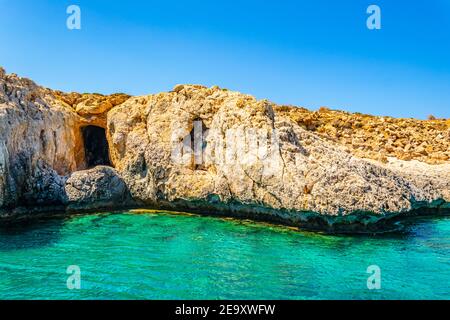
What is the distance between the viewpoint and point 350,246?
15086 millimetres

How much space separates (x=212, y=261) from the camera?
13352mm

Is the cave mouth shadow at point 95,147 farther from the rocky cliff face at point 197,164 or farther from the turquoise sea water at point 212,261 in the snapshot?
the turquoise sea water at point 212,261

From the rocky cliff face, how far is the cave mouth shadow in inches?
38.5

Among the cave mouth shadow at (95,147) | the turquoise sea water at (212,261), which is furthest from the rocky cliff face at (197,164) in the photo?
the turquoise sea water at (212,261)

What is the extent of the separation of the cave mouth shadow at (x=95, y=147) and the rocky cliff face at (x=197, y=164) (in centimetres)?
98

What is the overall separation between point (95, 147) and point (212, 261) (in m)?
18.1

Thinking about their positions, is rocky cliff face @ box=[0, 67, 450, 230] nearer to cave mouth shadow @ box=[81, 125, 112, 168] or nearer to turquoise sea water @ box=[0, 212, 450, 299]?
cave mouth shadow @ box=[81, 125, 112, 168]

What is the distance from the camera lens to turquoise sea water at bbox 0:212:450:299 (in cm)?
1084

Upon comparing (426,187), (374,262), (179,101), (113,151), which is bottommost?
(374,262)

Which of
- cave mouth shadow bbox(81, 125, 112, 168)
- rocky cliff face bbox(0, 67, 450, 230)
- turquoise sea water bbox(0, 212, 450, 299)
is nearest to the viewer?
turquoise sea water bbox(0, 212, 450, 299)

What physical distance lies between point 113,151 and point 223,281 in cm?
1610

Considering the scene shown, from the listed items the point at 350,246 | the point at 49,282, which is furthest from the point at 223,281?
→ the point at 350,246

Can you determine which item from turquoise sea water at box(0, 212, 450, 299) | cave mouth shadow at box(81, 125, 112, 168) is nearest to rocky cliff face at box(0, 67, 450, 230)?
cave mouth shadow at box(81, 125, 112, 168)
